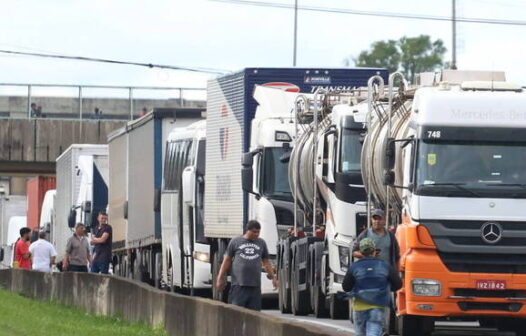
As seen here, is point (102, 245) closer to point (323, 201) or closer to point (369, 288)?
point (323, 201)

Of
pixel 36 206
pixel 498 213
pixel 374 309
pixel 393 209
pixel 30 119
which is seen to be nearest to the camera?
pixel 374 309

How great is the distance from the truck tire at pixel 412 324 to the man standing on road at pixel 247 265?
1742 millimetres

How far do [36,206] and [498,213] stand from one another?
164ft

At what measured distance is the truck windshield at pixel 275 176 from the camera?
101ft

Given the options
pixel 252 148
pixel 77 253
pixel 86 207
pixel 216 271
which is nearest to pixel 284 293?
pixel 252 148

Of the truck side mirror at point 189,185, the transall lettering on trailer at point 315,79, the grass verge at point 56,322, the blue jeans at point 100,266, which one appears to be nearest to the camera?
the grass verge at point 56,322

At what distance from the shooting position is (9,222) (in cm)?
7712

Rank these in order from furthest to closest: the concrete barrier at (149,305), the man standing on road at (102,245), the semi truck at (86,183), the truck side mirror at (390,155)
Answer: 1. the semi truck at (86,183)
2. the man standing on road at (102,245)
3. the truck side mirror at (390,155)
4. the concrete barrier at (149,305)

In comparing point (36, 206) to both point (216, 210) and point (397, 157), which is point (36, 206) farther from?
point (397, 157)

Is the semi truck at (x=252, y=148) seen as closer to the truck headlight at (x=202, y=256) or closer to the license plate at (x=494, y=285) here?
the truck headlight at (x=202, y=256)

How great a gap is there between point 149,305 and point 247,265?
3.19 m

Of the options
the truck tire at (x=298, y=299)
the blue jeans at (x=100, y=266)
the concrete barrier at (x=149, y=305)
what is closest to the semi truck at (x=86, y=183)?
the concrete barrier at (x=149, y=305)

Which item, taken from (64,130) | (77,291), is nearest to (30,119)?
(64,130)

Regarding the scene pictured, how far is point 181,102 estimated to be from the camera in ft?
218
